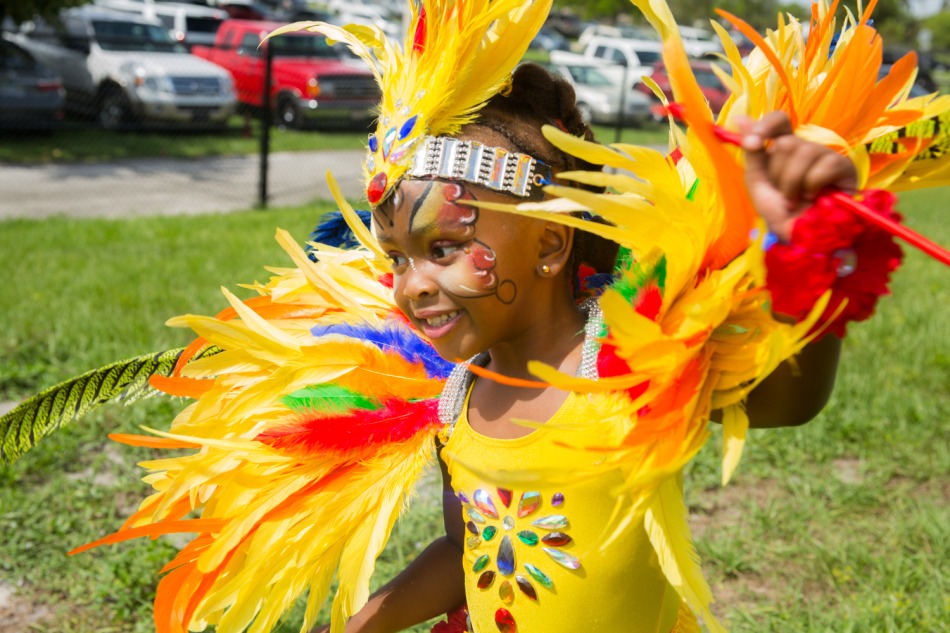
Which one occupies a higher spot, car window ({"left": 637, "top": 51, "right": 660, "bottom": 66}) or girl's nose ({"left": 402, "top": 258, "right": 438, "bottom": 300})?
girl's nose ({"left": 402, "top": 258, "right": 438, "bottom": 300})

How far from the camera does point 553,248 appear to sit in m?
1.95

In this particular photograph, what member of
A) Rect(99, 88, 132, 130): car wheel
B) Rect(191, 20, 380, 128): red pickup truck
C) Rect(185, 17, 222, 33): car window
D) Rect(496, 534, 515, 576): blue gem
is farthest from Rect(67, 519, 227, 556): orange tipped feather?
Rect(185, 17, 222, 33): car window

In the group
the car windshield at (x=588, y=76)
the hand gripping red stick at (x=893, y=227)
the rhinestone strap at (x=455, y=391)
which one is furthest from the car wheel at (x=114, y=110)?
the hand gripping red stick at (x=893, y=227)

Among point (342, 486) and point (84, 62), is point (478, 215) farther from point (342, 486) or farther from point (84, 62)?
point (84, 62)

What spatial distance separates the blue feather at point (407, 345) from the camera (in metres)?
2.25

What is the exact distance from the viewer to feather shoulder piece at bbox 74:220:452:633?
2.07m

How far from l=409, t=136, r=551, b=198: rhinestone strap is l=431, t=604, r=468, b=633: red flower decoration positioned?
3.20ft

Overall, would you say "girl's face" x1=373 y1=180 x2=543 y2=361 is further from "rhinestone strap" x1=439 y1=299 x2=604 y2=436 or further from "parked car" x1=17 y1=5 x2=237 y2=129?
"parked car" x1=17 y1=5 x2=237 y2=129

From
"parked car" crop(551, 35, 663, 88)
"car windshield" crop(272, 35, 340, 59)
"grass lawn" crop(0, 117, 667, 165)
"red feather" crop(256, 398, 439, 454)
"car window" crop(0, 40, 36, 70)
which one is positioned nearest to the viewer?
"red feather" crop(256, 398, 439, 454)

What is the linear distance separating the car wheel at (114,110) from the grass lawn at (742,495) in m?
7.88

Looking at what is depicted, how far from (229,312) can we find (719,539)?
186 cm

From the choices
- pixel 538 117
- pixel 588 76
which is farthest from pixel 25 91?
pixel 538 117

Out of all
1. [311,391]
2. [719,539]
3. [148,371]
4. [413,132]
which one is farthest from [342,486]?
[719,539]

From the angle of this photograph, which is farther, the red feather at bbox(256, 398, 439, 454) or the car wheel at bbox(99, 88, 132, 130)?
the car wheel at bbox(99, 88, 132, 130)
